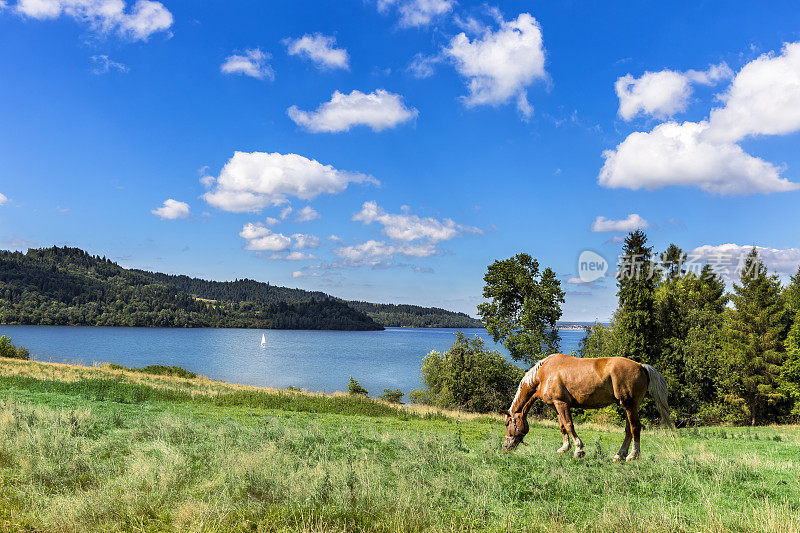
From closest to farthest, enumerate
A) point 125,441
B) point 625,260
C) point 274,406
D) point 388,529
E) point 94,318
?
point 388,529, point 125,441, point 274,406, point 625,260, point 94,318

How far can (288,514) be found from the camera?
5629mm

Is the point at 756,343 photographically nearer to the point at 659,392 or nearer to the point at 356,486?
the point at 659,392

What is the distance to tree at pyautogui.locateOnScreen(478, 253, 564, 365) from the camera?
34.1m

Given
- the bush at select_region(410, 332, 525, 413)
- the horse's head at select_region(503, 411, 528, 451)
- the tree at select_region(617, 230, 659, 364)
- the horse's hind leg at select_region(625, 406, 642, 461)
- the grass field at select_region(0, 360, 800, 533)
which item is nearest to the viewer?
the grass field at select_region(0, 360, 800, 533)

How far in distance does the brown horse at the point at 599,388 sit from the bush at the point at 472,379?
2962cm

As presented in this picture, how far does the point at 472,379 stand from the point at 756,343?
2254 cm

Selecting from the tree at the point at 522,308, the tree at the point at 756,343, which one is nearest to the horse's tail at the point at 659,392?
the tree at the point at 522,308

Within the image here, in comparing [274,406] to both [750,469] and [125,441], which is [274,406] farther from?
[750,469]

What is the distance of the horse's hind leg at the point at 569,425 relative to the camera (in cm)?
832

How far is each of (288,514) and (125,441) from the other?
17.5ft

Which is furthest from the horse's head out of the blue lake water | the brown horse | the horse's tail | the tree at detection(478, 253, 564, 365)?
the blue lake water

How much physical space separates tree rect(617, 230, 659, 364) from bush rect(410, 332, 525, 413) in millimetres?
8899

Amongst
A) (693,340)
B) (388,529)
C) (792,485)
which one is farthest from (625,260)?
(388,529)

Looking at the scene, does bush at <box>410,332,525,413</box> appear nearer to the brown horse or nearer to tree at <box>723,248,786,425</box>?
tree at <box>723,248,786,425</box>
